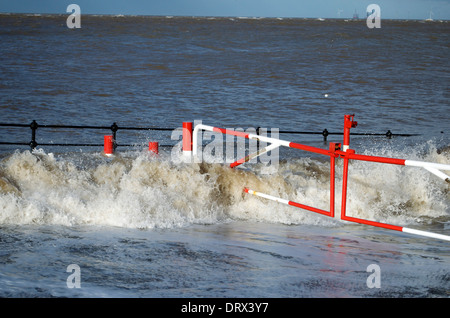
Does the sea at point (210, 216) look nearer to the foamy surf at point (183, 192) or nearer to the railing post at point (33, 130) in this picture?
the foamy surf at point (183, 192)

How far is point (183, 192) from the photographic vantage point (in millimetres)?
9477

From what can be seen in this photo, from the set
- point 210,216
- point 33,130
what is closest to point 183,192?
point 210,216

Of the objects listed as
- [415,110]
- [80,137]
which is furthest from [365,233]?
[415,110]

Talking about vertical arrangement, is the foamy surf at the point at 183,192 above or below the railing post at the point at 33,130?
below

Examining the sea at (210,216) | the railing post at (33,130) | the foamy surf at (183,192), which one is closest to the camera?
the sea at (210,216)

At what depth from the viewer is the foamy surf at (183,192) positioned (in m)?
8.37

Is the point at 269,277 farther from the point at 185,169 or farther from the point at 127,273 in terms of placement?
the point at 185,169

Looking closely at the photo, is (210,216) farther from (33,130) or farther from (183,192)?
(33,130)

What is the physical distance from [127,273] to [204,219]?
9.77 ft

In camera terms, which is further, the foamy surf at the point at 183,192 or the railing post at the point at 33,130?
the railing post at the point at 33,130

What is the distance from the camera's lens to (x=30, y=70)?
33688 millimetres

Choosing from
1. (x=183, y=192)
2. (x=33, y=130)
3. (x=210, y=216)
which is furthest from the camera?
(x=33, y=130)

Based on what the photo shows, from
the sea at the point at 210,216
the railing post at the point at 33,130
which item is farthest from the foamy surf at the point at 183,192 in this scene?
the railing post at the point at 33,130

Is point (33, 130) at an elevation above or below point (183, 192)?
above
